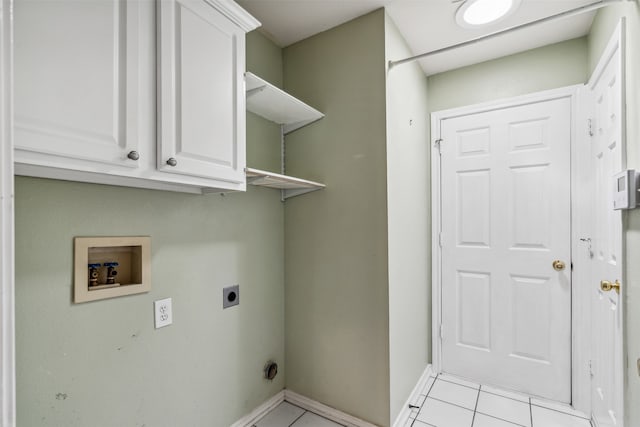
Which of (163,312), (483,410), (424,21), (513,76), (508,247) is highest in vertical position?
(424,21)

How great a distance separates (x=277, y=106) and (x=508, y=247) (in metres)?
1.86

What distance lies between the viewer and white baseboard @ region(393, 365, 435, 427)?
185 cm

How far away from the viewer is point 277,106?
183 centimetres

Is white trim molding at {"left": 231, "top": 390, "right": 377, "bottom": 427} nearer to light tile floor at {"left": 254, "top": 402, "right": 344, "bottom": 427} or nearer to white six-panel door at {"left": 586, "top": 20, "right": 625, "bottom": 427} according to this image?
light tile floor at {"left": 254, "top": 402, "right": 344, "bottom": 427}

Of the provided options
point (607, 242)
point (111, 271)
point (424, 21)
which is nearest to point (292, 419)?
point (111, 271)

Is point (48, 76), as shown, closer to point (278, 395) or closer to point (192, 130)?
point (192, 130)

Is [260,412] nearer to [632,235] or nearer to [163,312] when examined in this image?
[163,312]

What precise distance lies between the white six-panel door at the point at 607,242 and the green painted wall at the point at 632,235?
2.6 inches

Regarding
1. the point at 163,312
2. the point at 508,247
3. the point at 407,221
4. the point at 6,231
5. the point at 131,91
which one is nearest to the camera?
the point at 6,231

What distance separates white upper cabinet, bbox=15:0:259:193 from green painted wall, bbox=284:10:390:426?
0.66 meters

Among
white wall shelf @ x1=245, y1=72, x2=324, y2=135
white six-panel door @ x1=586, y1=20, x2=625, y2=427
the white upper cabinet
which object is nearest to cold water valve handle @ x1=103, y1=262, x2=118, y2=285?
the white upper cabinet

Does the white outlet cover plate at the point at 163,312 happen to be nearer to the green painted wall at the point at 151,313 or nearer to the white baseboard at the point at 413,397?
the green painted wall at the point at 151,313

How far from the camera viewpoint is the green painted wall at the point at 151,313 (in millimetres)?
1062

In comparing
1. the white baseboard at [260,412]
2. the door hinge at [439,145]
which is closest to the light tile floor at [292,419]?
the white baseboard at [260,412]
